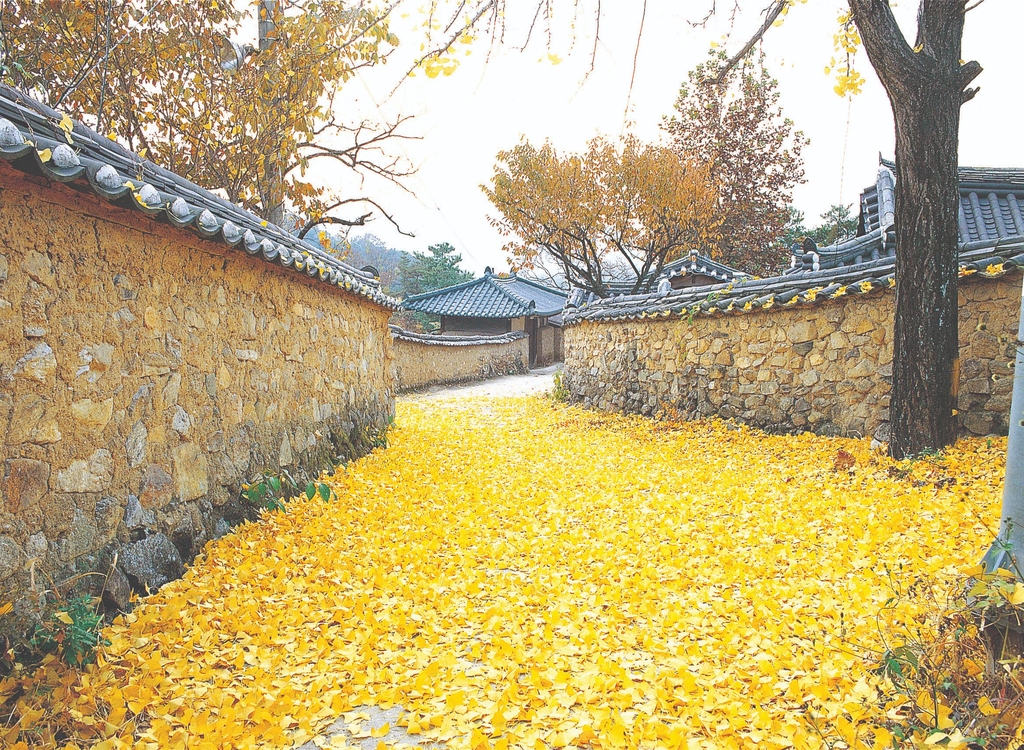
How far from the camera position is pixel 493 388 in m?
16.5

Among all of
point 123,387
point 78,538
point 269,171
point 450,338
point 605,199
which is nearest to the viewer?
point 78,538

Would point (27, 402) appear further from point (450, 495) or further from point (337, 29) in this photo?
point (337, 29)

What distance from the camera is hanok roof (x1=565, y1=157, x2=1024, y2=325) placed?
4988mm

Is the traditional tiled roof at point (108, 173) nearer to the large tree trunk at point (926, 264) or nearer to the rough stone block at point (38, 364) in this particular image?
the rough stone block at point (38, 364)

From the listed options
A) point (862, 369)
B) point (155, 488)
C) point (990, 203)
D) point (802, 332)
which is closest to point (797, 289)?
point (802, 332)

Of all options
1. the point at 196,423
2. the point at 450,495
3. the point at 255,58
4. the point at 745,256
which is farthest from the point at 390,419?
the point at 745,256

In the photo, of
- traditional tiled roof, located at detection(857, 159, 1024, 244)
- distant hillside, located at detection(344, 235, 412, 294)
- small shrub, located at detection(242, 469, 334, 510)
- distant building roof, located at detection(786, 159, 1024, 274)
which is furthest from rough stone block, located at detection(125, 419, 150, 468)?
distant hillside, located at detection(344, 235, 412, 294)

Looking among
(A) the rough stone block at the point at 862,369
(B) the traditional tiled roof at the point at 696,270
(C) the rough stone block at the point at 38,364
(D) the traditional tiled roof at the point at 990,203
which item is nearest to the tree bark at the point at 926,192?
(A) the rough stone block at the point at 862,369

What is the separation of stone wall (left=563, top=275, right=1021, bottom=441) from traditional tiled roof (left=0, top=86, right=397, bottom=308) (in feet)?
15.4

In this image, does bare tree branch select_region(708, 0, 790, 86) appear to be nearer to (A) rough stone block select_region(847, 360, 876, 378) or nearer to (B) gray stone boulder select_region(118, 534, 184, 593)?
(A) rough stone block select_region(847, 360, 876, 378)

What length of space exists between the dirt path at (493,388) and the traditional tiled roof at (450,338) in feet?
3.96

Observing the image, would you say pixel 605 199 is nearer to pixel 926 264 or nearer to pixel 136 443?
pixel 926 264

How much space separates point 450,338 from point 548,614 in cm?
1401

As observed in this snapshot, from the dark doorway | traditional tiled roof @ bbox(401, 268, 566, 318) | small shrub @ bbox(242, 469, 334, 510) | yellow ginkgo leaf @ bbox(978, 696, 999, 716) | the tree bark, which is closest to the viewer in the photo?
yellow ginkgo leaf @ bbox(978, 696, 999, 716)
